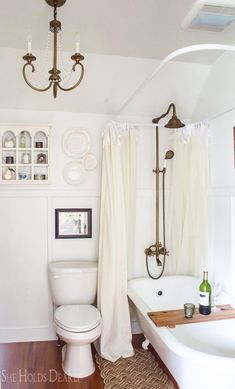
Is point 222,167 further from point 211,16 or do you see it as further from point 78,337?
point 78,337

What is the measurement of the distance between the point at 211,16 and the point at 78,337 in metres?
2.39

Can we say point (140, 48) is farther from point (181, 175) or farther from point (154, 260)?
point (154, 260)

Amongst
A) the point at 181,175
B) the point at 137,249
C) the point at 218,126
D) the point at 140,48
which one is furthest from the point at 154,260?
the point at 140,48

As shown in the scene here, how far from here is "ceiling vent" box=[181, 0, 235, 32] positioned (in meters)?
1.90

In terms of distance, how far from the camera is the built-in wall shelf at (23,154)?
3080mm

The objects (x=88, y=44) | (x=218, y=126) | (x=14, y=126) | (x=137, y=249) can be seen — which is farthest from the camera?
(x=137, y=249)

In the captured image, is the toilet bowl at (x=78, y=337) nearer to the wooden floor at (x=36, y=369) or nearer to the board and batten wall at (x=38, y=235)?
the wooden floor at (x=36, y=369)

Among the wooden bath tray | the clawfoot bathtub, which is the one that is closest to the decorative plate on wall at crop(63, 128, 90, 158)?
the clawfoot bathtub

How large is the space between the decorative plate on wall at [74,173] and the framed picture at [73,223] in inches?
11.1

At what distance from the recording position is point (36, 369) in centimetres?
264

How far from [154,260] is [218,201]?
36.9 inches

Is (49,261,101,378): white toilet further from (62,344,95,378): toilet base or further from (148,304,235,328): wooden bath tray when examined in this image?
(148,304,235,328): wooden bath tray

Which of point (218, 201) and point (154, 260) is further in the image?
point (154, 260)

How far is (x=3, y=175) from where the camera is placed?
3.10 meters
